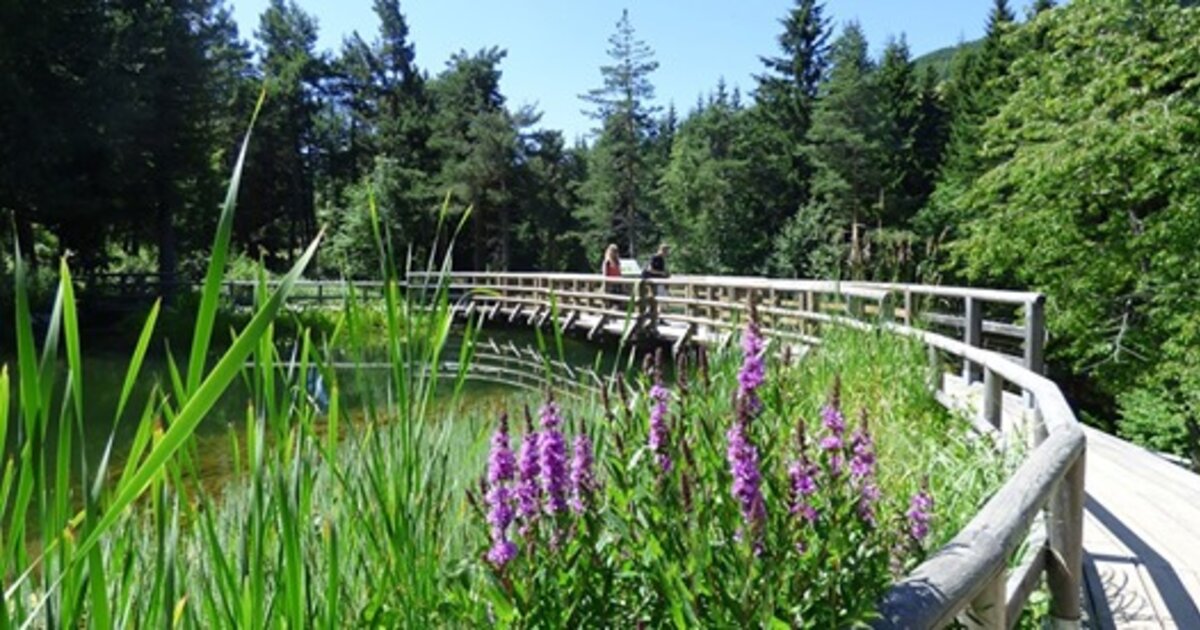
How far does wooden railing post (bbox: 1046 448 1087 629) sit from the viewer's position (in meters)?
2.13

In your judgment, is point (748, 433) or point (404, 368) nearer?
point (748, 433)

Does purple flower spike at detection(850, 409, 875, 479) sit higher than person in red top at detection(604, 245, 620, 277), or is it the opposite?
person in red top at detection(604, 245, 620, 277)

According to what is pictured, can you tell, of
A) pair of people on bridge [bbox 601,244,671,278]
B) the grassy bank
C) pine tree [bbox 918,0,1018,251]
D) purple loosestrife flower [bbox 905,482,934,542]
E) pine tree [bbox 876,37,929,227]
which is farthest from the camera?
pine tree [bbox 876,37,929,227]

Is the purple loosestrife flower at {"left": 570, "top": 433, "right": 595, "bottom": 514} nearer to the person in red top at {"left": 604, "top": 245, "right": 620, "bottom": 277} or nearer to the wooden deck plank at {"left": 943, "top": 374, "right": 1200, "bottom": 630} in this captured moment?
the wooden deck plank at {"left": 943, "top": 374, "right": 1200, "bottom": 630}

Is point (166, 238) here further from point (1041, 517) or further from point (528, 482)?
point (528, 482)

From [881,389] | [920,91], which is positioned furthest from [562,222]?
[881,389]

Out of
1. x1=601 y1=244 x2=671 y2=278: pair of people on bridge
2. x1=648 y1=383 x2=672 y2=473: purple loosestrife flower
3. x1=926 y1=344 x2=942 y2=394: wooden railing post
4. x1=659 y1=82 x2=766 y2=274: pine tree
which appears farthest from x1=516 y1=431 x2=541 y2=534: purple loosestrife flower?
x1=659 y1=82 x2=766 y2=274: pine tree

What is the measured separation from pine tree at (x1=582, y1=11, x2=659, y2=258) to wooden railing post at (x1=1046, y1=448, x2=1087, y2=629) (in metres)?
38.9

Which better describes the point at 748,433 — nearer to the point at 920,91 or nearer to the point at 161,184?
the point at 161,184

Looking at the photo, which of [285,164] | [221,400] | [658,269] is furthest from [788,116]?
[221,400]

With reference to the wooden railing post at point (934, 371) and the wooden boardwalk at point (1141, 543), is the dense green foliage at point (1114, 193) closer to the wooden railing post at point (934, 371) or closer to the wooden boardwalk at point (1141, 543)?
the wooden railing post at point (934, 371)

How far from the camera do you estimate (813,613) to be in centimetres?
117

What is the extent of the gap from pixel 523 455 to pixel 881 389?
161 inches

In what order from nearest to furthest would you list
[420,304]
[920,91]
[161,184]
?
[420,304], [161,184], [920,91]
